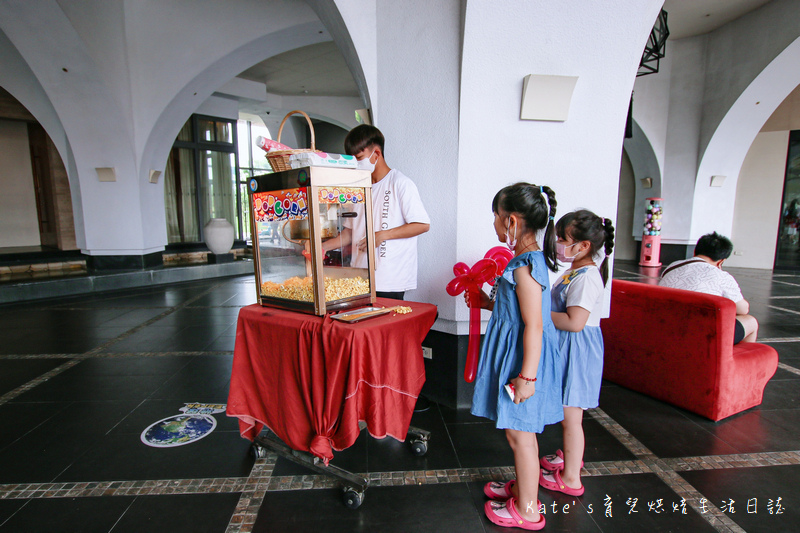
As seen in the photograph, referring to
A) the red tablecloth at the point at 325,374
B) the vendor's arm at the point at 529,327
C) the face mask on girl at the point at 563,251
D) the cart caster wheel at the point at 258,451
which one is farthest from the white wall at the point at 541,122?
the cart caster wheel at the point at 258,451

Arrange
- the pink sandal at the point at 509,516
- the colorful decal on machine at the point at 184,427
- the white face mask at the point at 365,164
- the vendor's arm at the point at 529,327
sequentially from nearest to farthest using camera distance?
the vendor's arm at the point at 529,327 < the pink sandal at the point at 509,516 < the white face mask at the point at 365,164 < the colorful decal on machine at the point at 184,427

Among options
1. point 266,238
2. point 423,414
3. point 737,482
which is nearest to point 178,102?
point 266,238

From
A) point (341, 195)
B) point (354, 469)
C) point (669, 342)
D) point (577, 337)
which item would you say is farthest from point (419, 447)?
point (669, 342)

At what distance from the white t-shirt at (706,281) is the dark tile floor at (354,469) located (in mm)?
839

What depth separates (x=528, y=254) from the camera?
1.64 meters

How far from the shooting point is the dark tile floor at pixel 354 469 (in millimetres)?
1788

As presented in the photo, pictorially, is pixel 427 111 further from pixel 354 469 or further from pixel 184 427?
pixel 184 427

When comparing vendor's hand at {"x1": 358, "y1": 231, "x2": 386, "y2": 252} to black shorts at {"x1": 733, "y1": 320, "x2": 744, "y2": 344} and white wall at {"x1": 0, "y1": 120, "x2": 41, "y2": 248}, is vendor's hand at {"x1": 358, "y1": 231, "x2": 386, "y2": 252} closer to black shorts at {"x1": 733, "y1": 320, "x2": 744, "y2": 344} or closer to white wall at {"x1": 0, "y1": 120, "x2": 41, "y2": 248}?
black shorts at {"x1": 733, "y1": 320, "x2": 744, "y2": 344}

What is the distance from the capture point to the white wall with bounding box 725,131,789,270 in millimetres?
9938

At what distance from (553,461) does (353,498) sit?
41.8 inches

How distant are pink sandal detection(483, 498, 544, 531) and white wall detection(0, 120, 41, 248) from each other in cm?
1167

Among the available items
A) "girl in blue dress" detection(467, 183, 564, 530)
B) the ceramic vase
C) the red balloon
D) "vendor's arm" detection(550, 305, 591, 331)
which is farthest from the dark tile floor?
the ceramic vase

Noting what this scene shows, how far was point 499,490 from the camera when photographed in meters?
1.88

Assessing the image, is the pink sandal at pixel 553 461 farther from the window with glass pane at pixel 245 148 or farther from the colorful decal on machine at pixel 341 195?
the window with glass pane at pixel 245 148
